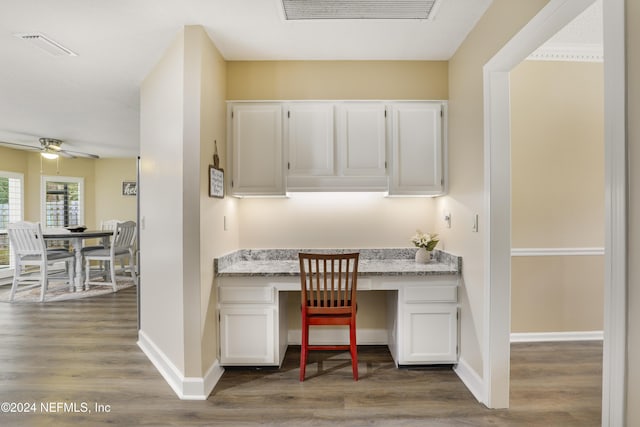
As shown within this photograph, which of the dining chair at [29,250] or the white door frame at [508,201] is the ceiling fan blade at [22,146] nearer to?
the dining chair at [29,250]

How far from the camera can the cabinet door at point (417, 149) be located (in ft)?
9.21

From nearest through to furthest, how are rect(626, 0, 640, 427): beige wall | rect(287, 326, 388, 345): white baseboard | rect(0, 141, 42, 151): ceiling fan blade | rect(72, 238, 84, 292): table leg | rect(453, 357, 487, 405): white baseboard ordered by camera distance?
rect(626, 0, 640, 427): beige wall, rect(453, 357, 487, 405): white baseboard, rect(287, 326, 388, 345): white baseboard, rect(72, 238, 84, 292): table leg, rect(0, 141, 42, 151): ceiling fan blade

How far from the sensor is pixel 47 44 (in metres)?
2.48

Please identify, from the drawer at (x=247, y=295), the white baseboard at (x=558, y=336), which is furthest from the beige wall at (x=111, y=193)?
the white baseboard at (x=558, y=336)

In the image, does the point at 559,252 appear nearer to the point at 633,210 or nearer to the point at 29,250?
the point at 633,210

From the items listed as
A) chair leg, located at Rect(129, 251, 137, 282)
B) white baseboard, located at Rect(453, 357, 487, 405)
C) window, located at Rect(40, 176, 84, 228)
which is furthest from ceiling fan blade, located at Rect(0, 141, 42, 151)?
white baseboard, located at Rect(453, 357, 487, 405)

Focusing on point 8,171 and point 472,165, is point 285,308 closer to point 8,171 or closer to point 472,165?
point 472,165

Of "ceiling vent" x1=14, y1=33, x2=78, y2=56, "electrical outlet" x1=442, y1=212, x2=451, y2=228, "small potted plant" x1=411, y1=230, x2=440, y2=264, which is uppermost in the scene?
"ceiling vent" x1=14, y1=33, x2=78, y2=56

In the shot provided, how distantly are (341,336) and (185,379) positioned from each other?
1389 millimetres

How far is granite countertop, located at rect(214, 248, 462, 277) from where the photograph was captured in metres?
2.56

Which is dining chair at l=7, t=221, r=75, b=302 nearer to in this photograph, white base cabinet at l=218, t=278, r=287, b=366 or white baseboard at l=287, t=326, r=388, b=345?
white base cabinet at l=218, t=278, r=287, b=366

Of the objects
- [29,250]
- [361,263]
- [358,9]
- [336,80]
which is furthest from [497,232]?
[29,250]

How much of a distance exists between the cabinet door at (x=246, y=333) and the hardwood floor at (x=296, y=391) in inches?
6.6

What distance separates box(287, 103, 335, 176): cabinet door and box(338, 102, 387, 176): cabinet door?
0.33 ft
